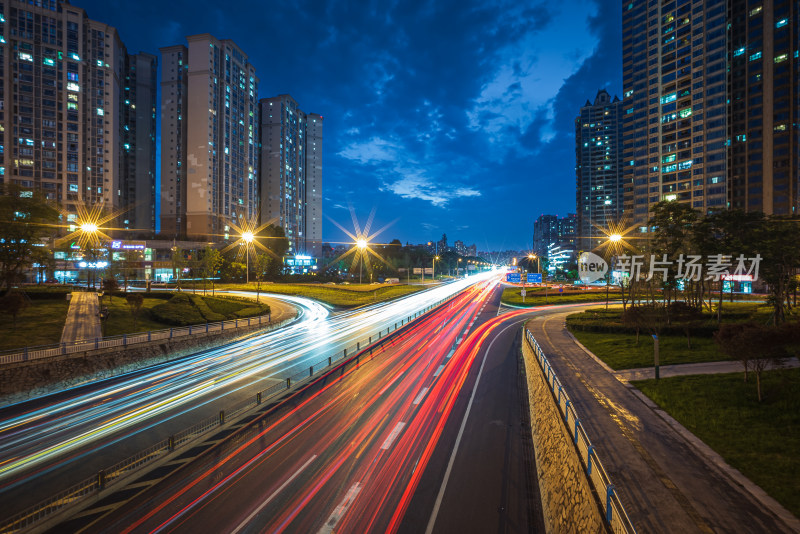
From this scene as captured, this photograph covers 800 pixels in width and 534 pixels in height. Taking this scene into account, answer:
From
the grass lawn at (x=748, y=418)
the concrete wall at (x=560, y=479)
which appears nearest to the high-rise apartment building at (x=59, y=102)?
the concrete wall at (x=560, y=479)

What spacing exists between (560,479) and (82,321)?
122ft

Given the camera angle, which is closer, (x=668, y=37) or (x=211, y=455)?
(x=211, y=455)

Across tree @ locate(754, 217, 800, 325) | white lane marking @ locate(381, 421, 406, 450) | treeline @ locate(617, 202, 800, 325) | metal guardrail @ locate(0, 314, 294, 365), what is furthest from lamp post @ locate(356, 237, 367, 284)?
tree @ locate(754, 217, 800, 325)

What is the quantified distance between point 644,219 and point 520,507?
10592 cm

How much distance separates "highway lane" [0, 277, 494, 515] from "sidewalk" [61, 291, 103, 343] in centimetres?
641

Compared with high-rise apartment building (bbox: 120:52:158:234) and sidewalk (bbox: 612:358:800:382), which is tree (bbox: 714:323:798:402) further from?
high-rise apartment building (bbox: 120:52:158:234)

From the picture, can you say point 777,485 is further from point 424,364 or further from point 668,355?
point 424,364

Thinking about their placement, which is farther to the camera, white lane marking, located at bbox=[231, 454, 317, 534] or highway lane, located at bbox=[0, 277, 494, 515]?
highway lane, located at bbox=[0, 277, 494, 515]

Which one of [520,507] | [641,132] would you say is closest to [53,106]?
[520,507]

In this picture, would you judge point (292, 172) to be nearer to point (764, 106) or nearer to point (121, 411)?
point (121, 411)

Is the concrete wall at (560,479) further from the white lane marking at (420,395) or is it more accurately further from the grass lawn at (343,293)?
the grass lawn at (343,293)

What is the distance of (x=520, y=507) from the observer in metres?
9.84

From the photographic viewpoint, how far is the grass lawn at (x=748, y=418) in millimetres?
8859

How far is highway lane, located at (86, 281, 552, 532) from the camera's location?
915cm
